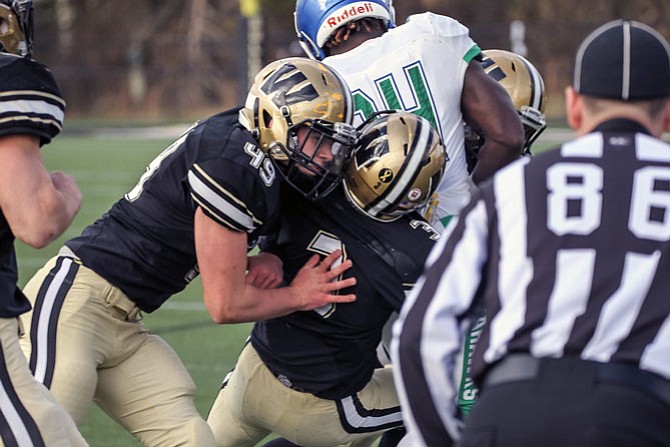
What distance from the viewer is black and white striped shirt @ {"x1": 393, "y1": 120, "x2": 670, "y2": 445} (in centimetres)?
242

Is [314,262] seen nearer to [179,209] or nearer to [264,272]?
[264,272]

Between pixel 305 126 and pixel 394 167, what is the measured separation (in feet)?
1.01

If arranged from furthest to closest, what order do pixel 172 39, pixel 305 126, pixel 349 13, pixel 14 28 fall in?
1. pixel 172 39
2. pixel 349 13
3. pixel 305 126
4. pixel 14 28

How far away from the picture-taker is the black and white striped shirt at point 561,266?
7.93 ft

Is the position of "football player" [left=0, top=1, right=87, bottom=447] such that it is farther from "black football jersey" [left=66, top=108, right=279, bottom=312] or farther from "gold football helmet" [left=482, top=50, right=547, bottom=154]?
"gold football helmet" [left=482, top=50, right=547, bottom=154]

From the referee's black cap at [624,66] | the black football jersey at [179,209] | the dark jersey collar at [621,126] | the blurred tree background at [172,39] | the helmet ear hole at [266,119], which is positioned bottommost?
the blurred tree background at [172,39]

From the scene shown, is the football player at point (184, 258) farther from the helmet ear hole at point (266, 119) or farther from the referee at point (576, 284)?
the referee at point (576, 284)

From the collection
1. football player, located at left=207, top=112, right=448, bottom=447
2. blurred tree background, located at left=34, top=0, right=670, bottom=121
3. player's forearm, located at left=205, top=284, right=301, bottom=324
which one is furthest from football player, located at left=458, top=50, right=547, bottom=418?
blurred tree background, located at left=34, top=0, right=670, bottom=121

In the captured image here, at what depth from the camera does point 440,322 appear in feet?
8.37

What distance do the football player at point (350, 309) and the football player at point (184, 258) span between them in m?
0.08

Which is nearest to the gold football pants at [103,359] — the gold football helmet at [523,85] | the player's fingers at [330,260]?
the player's fingers at [330,260]

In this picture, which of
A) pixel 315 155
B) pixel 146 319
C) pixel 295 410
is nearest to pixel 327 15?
pixel 315 155

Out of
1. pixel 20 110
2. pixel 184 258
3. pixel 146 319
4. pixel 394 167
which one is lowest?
pixel 146 319

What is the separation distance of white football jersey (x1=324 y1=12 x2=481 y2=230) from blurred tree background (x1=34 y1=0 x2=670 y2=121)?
2143cm
